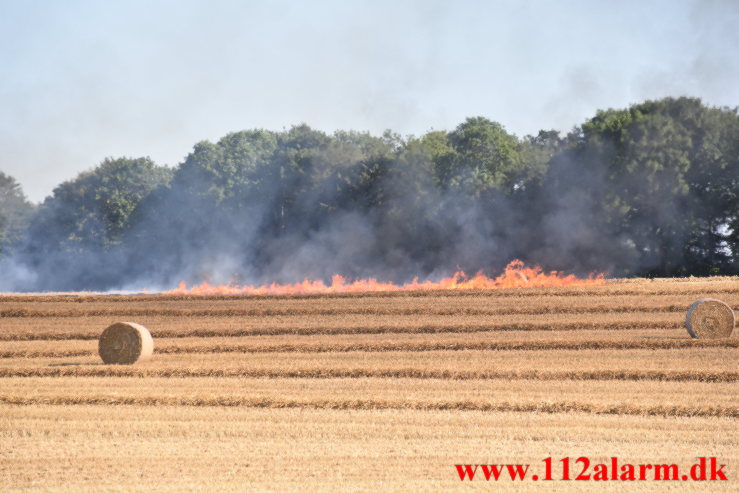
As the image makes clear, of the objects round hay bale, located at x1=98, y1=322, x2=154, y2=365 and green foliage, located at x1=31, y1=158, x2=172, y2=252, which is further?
green foliage, located at x1=31, y1=158, x2=172, y2=252

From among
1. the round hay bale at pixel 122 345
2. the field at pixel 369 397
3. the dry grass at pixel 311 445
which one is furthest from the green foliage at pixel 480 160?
the dry grass at pixel 311 445

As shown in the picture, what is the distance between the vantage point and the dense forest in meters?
44.2

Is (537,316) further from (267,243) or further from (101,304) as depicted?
(267,243)

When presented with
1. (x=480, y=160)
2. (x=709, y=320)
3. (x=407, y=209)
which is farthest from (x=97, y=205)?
(x=709, y=320)

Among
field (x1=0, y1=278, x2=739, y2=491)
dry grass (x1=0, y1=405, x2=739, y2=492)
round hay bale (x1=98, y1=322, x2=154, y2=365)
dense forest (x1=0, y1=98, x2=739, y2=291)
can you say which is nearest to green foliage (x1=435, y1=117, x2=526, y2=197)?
dense forest (x1=0, y1=98, x2=739, y2=291)

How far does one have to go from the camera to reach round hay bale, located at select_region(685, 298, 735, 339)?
2200 centimetres

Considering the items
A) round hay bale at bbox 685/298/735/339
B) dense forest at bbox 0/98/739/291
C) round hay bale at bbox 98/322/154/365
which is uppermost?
dense forest at bbox 0/98/739/291

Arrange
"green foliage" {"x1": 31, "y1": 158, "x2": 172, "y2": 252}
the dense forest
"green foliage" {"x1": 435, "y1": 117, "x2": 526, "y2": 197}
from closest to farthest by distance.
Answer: the dense forest
"green foliage" {"x1": 435, "y1": 117, "x2": 526, "y2": 197}
"green foliage" {"x1": 31, "y1": 158, "x2": 172, "y2": 252}

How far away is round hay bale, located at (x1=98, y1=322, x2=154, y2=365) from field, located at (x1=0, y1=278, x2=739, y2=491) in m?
0.51

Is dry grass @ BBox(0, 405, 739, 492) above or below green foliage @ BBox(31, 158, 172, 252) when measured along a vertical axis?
below

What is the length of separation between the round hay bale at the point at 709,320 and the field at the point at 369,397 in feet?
2.09

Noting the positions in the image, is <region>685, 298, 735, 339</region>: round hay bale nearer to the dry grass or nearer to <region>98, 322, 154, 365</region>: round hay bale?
the dry grass

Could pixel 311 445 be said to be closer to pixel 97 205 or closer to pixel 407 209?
pixel 407 209

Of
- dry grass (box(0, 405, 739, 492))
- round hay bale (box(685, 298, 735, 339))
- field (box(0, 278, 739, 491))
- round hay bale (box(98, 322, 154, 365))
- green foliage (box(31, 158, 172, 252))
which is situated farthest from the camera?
green foliage (box(31, 158, 172, 252))
